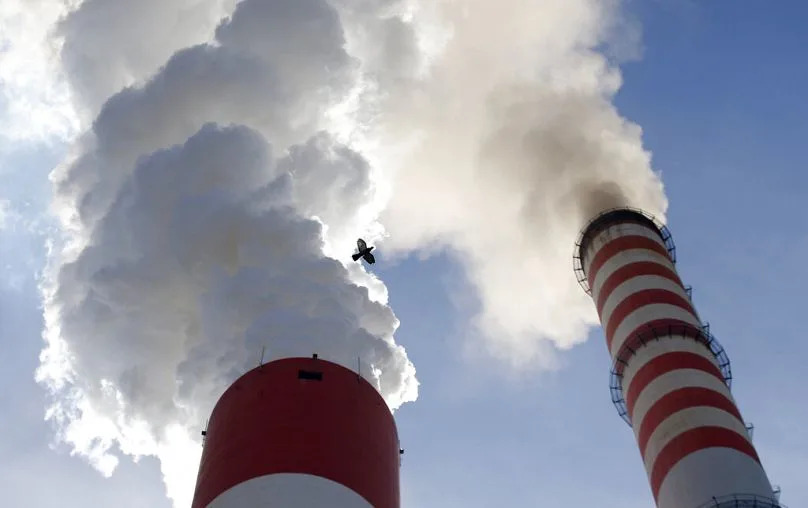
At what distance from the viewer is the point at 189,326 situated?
66.7ft

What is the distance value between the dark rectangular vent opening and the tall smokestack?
10.7 meters

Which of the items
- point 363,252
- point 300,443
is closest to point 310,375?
point 300,443

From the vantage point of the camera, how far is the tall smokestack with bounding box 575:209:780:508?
69.7 feet

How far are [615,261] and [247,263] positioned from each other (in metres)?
12.8

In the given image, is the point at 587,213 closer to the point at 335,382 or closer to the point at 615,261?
the point at 615,261

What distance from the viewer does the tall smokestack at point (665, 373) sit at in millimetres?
21250

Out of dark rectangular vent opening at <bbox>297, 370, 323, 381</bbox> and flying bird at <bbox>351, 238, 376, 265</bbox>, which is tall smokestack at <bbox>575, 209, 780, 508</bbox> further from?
dark rectangular vent opening at <bbox>297, 370, 323, 381</bbox>

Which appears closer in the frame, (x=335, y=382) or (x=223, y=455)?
(x=223, y=455)

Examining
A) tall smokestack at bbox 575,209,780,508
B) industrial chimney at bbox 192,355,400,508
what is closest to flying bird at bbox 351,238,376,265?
tall smokestack at bbox 575,209,780,508

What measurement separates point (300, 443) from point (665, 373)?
42.8 feet

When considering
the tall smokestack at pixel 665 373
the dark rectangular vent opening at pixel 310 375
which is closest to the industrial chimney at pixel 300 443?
the dark rectangular vent opening at pixel 310 375

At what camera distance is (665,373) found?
23766mm

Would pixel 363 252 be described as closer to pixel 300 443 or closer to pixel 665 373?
pixel 665 373

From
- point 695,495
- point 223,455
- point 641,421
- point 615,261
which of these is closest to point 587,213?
point 615,261
